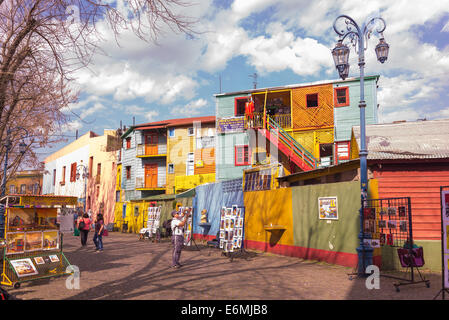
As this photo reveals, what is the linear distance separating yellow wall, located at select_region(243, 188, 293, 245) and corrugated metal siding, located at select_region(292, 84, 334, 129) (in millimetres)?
8470

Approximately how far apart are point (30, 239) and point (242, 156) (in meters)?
17.6

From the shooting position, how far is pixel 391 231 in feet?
31.3

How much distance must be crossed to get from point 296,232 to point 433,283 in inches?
210

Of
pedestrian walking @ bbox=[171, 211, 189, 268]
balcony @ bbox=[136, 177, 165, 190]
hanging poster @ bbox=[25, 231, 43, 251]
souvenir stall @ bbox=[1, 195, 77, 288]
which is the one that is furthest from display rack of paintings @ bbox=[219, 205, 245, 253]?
balcony @ bbox=[136, 177, 165, 190]

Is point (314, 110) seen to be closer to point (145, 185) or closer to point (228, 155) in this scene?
point (228, 155)

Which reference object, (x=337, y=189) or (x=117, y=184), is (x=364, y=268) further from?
(x=117, y=184)

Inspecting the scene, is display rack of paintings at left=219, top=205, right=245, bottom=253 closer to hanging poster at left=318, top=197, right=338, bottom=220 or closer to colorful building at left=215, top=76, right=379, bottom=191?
hanging poster at left=318, top=197, right=338, bottom=220

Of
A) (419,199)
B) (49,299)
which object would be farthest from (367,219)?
(49,299)

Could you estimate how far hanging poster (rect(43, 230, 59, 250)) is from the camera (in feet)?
32.7

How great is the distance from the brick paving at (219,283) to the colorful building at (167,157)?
19095mm

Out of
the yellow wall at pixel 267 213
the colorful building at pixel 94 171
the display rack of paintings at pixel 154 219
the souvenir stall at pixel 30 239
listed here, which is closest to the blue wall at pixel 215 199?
the yellow wall at pixel 267 213

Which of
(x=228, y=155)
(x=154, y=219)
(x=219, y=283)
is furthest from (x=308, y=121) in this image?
(x=219, y=283)

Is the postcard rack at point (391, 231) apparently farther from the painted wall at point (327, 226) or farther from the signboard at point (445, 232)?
the signboard at point (445, 232)

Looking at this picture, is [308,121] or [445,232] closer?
[445,232]
